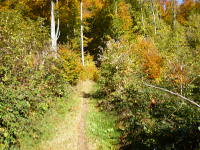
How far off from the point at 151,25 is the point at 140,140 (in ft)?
86.5

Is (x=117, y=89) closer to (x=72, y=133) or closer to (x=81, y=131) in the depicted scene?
(x=81, y=131)

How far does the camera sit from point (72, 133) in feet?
30.4

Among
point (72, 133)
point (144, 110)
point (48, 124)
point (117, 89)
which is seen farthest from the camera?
point (117, 89)

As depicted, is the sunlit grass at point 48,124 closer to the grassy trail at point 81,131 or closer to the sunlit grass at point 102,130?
the grassy trail at point 81,131

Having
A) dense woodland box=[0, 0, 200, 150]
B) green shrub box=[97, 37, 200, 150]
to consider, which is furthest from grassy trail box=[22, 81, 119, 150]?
green shrub box=[97, 37, 200, 150]

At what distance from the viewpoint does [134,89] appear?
402 inches

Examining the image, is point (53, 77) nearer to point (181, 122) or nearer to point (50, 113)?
point (50, 113)

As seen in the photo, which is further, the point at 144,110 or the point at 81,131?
the point at 81,131

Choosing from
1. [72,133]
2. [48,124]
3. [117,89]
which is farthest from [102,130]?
[117,89]

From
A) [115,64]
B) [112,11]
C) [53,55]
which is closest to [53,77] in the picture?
[53,55]

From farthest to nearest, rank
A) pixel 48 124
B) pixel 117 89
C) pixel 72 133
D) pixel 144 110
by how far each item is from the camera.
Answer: pixel 117 89 → pixel 48 124 → pixel 72 133 → pixel 144 110

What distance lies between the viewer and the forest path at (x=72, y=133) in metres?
8.16

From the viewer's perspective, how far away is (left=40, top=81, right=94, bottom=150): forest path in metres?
8.16

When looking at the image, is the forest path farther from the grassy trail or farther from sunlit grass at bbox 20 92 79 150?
sunlit grass at bbox 20 92 79 150
